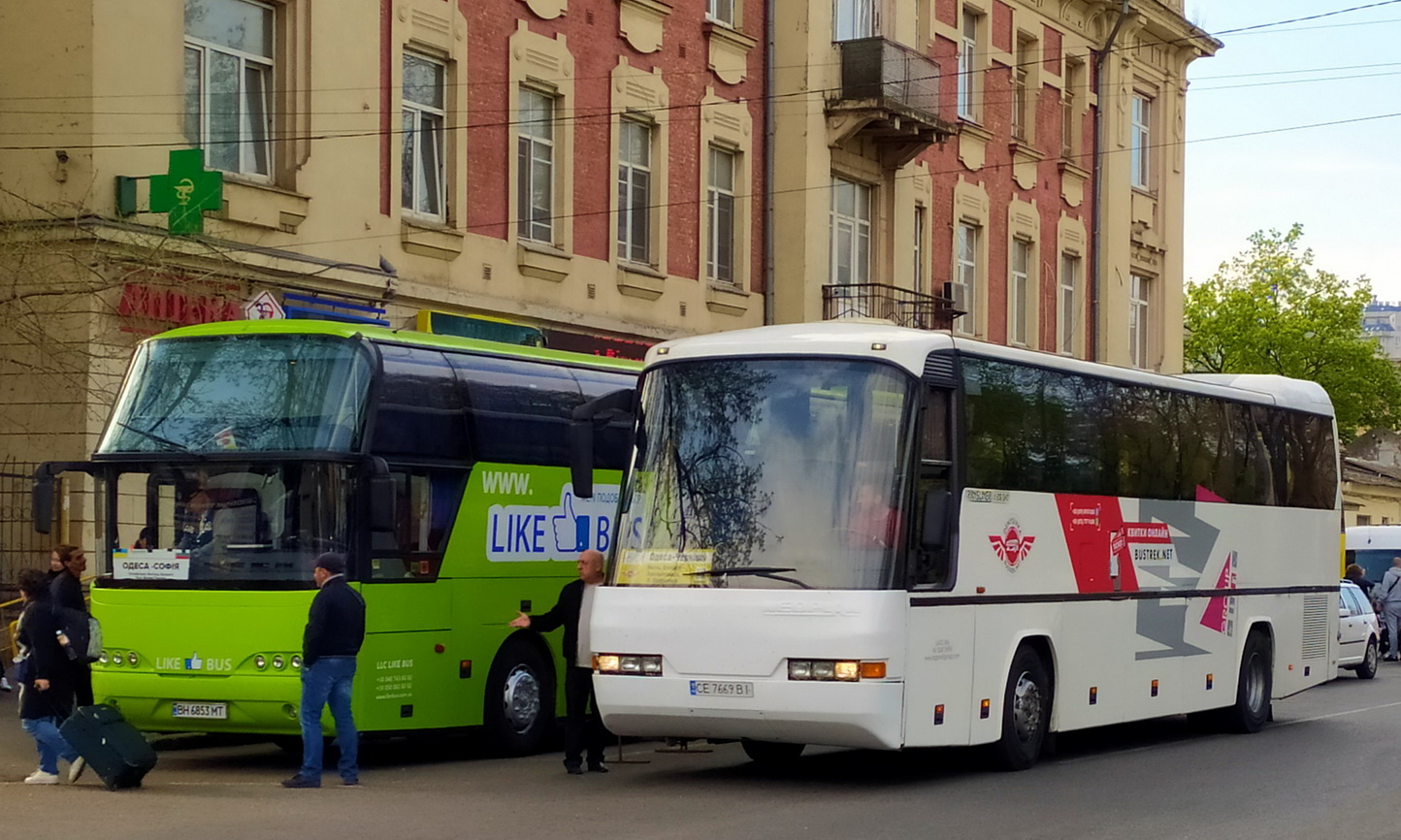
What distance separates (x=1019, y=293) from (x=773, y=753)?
26031 millimetres

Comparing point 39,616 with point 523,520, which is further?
point 523,520

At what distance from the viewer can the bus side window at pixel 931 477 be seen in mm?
13867

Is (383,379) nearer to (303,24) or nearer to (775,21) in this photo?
(303,24)

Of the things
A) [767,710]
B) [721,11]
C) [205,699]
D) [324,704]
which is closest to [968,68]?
[721,11]

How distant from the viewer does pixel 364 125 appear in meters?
24.4

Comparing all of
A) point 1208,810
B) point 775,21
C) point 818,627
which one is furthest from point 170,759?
point 775,21

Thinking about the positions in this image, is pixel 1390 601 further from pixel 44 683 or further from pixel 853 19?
pixel 44 683

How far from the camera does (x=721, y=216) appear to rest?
3203 cm

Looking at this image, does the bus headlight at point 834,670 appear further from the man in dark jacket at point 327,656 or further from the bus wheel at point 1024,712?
the man in dark jacket at point 327,656

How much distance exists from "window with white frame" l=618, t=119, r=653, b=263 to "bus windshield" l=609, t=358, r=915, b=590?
596 inches

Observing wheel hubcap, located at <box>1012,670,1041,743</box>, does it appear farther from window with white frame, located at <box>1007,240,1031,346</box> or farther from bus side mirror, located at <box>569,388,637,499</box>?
window with white frame, located at <box>1007,240,1031,346</box>

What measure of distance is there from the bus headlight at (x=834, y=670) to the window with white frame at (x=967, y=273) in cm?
2455

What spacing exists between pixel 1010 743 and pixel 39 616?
679 centimetres

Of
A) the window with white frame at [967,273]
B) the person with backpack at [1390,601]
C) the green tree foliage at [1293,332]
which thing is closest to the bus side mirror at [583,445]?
the window with white frame at [967,273]
